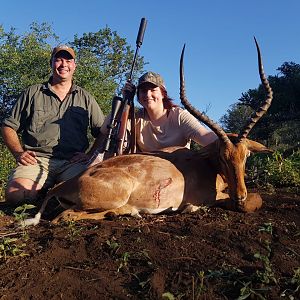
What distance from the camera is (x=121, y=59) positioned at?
2288 cm

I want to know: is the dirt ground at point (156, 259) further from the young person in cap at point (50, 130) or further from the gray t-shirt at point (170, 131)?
the young person in cap at point (50, 130)

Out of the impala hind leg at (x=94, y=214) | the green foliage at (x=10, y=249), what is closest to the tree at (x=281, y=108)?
the impala hind leg at (x=94, y=214)

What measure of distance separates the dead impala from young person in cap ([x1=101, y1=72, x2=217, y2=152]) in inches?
19.0

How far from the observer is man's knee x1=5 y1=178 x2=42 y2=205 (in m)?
6.70

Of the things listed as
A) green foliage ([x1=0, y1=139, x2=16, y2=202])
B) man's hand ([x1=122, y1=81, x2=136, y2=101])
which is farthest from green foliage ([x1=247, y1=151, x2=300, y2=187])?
green foliage ([x1=0, y1=139, x2=16, y2=202])

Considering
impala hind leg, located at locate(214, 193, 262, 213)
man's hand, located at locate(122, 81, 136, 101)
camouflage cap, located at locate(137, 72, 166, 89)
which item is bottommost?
impala hind leg, located at locate(214, 193, 262, 213)

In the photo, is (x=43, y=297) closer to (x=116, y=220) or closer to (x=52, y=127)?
(x=116, y=220)

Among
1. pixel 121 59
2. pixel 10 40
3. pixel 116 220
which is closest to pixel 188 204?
pixel 116 220

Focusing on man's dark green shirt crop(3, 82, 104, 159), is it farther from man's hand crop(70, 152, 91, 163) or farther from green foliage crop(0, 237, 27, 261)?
green foliage crop(0, 237, 27, 261)

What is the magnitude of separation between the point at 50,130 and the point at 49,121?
0.16 meters

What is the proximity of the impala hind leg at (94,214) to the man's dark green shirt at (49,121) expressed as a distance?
2214 millimetres

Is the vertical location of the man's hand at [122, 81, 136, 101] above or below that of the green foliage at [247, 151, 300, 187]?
above

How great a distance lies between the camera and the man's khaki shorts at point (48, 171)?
6.88 meters

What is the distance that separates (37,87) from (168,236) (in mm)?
4297
